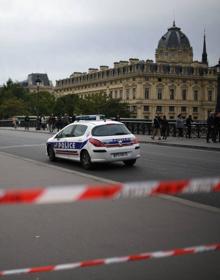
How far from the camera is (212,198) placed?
9.09m

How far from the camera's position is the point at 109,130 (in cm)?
1498

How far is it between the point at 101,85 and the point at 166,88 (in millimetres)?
20901

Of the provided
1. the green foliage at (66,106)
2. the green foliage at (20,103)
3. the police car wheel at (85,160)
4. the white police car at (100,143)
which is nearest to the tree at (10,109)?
the green foliage at (20,103)

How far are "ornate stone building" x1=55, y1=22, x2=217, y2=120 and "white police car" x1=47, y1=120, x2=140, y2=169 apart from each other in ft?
411

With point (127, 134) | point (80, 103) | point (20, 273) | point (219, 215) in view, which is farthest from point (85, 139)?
point (80, 103)

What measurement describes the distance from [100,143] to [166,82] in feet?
439

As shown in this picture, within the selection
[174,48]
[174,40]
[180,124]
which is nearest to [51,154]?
[180,124]

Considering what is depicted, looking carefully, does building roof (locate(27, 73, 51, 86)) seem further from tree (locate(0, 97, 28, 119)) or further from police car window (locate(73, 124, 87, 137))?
Result: police car window (locate(73, 124, 87, 137))

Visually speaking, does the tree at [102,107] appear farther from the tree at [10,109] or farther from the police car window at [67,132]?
the police car window at [67,132]

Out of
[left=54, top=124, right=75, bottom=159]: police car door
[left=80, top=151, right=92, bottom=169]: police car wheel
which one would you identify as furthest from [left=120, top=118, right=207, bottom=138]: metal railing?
[left=80, top=151, right=92, bottom=169]: police car wheel

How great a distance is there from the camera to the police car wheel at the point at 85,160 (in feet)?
48.0

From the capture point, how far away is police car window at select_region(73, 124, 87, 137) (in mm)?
15295

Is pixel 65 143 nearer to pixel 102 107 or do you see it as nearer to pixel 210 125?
pixel 210 125

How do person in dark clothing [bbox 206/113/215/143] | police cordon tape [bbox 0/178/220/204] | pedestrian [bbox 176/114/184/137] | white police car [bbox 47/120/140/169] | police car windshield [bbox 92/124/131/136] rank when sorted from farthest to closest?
pedestrian [bbox 176/114/184/137] < person in dark clothing [bbox 206/113/215/143] < police car windshield [bbox 92/124/131/136] < white police car [bbox 47/120/140/169] < police cordon tape [bbox 0/178/220/204]
